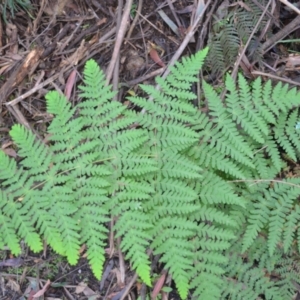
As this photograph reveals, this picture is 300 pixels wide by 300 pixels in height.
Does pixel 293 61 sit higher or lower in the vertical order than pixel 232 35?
lower

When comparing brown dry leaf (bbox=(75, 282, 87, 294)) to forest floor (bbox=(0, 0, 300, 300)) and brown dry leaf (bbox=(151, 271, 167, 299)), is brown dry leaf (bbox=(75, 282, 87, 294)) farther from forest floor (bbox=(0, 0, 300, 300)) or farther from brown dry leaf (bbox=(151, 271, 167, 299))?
brown dry leaf (bbox=(151, 271, 167, 299))

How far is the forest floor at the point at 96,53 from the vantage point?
11.7ft

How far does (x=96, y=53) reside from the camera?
3729 millimetres

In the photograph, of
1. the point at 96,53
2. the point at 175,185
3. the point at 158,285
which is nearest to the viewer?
the point at 175,185

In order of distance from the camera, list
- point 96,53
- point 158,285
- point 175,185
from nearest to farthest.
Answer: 1. point 175,185
2. point 158,285
3. point 96,53

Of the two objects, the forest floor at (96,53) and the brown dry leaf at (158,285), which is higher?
the forest floor at (96,53)

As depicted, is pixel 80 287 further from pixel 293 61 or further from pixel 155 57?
pixel 293 61

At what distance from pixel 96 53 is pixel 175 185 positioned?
51.6 inches

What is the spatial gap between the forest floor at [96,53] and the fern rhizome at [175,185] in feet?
0.91

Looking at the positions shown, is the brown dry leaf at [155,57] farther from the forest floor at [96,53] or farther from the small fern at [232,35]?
the small fern at [232,35]

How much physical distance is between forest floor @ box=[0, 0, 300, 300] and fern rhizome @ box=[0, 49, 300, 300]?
277mm

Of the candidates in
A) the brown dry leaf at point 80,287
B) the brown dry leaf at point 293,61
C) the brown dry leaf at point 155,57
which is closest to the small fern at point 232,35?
the brown dry leaf at point 293,61

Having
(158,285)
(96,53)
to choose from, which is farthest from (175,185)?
(96,53)

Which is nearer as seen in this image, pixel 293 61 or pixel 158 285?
pixel 158 285
